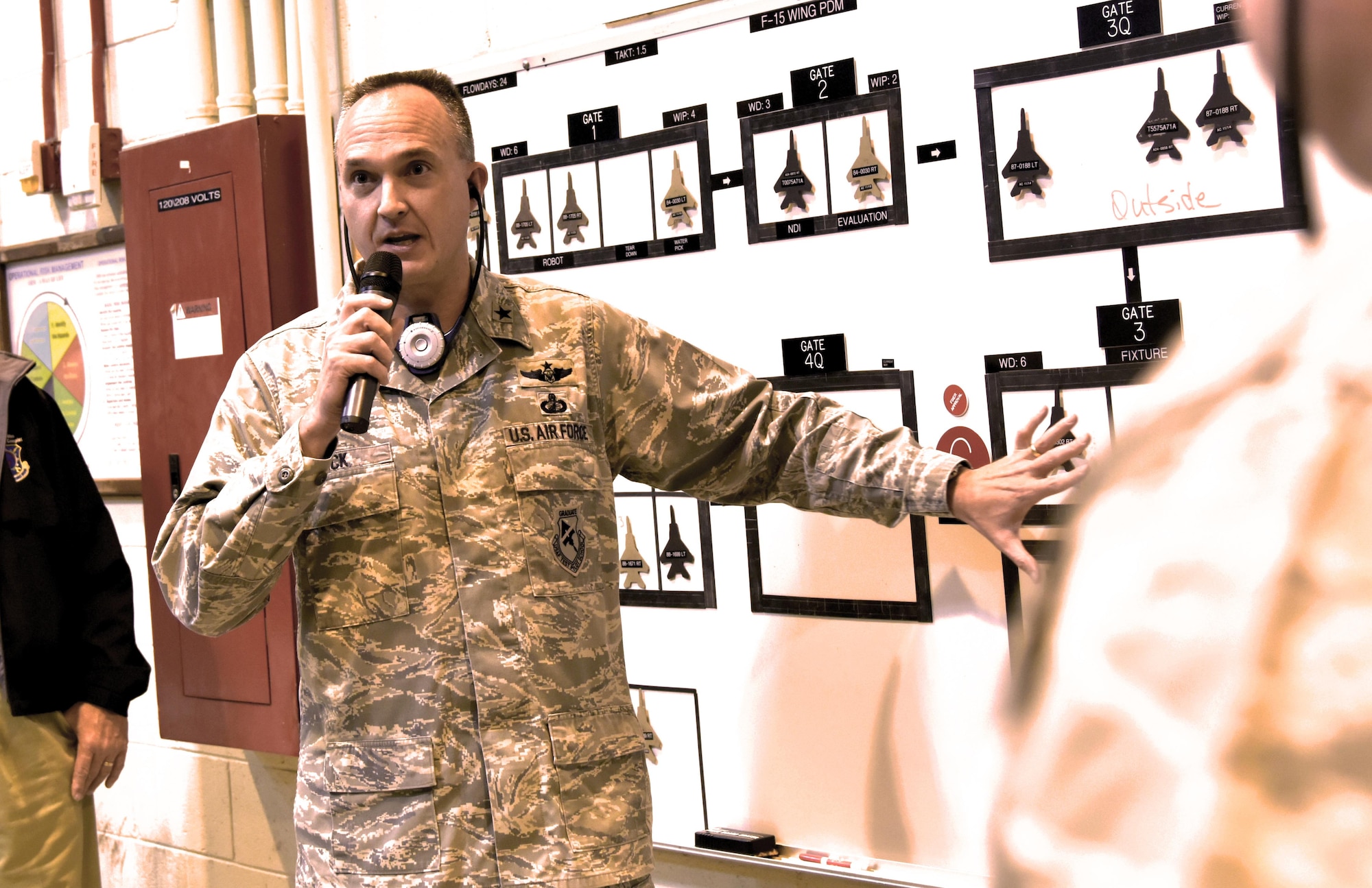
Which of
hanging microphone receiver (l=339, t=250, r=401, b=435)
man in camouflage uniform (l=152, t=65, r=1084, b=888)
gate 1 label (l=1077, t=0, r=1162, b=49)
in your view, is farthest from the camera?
gate 1 label (l=1077, t=0, r=1162, b=49)

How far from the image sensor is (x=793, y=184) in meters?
1.96

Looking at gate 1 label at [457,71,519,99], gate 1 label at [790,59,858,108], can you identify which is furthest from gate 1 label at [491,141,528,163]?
gate 1 label at [790,59,858,108]

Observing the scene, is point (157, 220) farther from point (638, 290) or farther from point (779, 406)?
point (779, 406)

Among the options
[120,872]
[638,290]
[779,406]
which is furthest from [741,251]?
[120,872]

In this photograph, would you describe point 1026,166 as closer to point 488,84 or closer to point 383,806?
point 488,84

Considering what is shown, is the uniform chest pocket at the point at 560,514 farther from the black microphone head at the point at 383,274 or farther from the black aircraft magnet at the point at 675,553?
the black aircraft magnet at the point at 675,553

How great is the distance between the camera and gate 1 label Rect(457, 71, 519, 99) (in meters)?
2.28

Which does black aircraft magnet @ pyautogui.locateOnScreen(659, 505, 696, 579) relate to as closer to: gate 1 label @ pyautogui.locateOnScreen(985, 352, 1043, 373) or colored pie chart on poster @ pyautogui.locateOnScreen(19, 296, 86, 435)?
gate 1 label @ pyautogui.locateOnScreen(985, 352, 1043, 373)

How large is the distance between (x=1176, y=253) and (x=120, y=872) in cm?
310

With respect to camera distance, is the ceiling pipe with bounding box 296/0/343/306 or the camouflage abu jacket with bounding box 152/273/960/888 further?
the ceiling pipe with bounding box 296/0/343/306

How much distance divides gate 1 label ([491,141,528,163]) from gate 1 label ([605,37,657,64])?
0.78 feet

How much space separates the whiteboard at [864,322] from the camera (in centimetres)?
175

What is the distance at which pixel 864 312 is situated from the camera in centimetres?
192

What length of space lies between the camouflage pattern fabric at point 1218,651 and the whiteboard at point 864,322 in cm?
157
